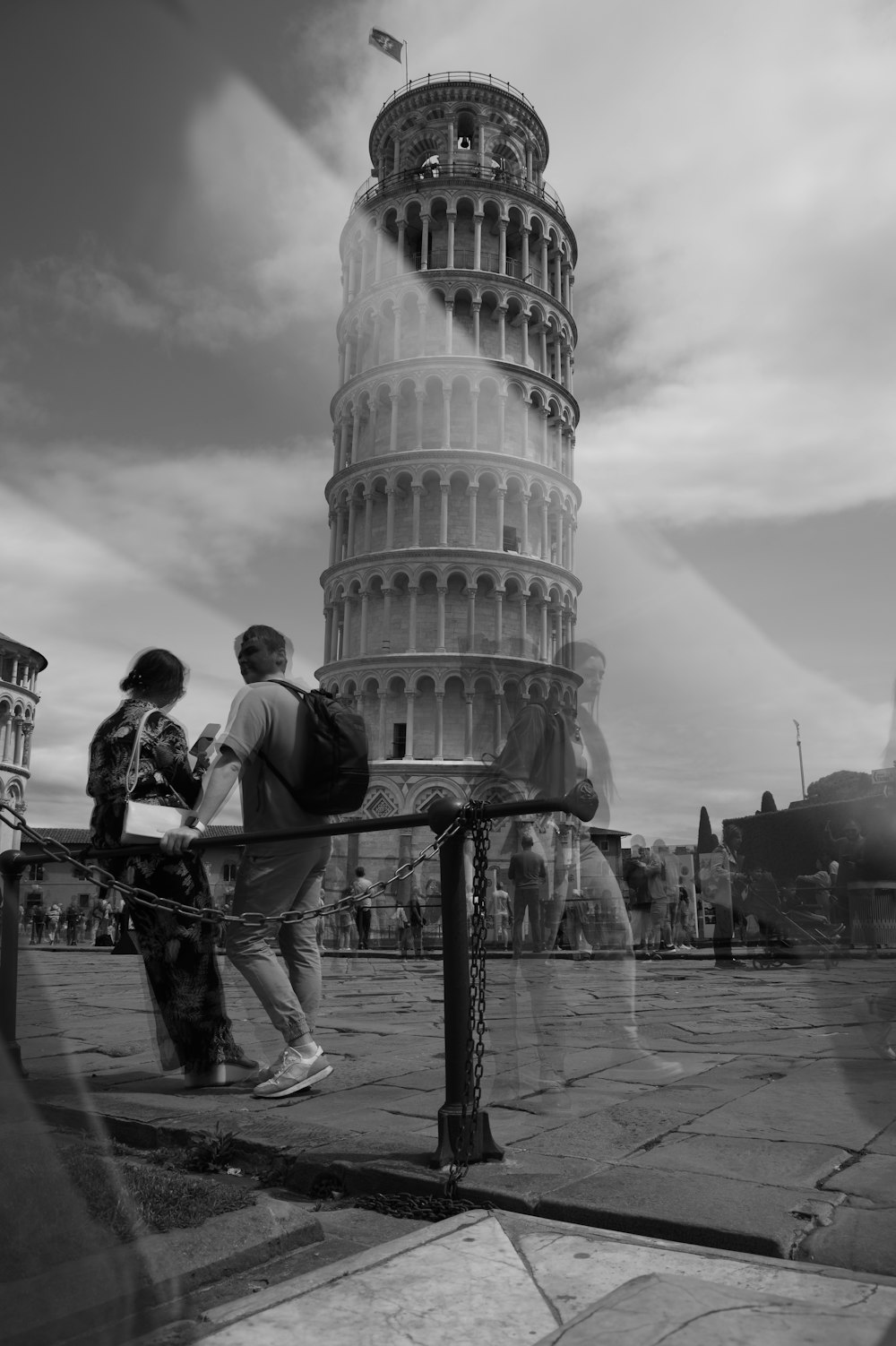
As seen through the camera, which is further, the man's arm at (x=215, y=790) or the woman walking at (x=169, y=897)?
the woman walking at (x=169, y=897)

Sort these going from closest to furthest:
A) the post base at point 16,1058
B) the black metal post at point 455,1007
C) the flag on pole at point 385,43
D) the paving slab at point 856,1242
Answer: the flag on pole at point 385,43 → the paving slab at point 856,1242 → the black metal post at point 455,1007 → the post base at point 16,1058

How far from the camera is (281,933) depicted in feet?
11.8

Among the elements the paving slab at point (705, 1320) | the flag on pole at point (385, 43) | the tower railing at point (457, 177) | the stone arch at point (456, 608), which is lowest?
the paving slab at point (705, 1320)

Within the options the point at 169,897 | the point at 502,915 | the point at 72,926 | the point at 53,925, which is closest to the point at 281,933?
the point at 169,897

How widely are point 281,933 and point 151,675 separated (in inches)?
42.7

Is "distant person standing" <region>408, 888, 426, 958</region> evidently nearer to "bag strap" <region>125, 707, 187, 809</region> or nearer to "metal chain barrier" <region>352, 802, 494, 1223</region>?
"bag strap" <region>125, 707, 187, 809</region>

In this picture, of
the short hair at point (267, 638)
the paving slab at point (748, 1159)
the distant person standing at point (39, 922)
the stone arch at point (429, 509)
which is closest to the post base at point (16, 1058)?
the short hair at point (267, 638)

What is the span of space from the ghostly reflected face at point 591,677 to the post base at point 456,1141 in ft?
4.88

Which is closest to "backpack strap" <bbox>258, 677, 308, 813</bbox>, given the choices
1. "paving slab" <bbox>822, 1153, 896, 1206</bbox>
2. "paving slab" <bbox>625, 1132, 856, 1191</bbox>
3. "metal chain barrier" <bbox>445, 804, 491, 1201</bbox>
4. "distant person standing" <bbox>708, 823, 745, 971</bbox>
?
"metal chain barrier" <bbox>445, 804, 491, 1201</bbox>

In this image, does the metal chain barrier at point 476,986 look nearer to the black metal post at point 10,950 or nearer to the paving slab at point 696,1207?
the paving slab at point 696,1207

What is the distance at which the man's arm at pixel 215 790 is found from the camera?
10.8 feet

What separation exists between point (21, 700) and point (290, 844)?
1.54 m

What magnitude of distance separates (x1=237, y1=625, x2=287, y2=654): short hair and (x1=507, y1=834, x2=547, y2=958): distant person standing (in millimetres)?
1383

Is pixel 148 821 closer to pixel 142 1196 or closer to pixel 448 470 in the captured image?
pixel 142 1196
